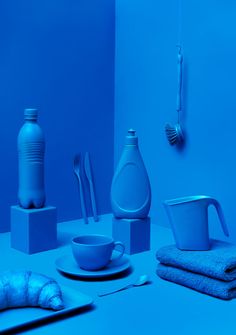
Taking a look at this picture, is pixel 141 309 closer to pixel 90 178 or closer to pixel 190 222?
pixel 190 222

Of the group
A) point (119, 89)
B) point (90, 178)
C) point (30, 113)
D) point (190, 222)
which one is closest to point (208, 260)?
point (190, 222)

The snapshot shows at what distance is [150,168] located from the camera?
149cm

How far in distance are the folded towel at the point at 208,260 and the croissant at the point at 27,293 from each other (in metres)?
0.25

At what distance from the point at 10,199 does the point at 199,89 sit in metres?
0.58

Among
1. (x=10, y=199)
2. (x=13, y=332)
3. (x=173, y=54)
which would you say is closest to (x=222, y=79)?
(x=173, y=54)

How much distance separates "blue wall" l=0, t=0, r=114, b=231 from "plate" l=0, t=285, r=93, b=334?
1.78 feet

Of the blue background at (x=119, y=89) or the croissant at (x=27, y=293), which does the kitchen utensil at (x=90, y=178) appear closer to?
the blue background at (x=119, y=89)

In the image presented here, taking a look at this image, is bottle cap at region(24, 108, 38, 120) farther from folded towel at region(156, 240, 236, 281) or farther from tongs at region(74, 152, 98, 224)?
folded towel at region(156, 240, 236, 281)

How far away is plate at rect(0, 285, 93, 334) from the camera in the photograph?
791 mm

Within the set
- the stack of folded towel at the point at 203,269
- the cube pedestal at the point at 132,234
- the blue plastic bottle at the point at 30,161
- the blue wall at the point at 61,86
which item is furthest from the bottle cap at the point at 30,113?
the stack of folded towel at the point at 203,269

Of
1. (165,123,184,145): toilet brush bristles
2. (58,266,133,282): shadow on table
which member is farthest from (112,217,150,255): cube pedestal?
(165,123,184,145): toilet brush bristles

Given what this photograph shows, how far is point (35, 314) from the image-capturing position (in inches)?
32.7

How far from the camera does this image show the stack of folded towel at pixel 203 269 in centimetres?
92

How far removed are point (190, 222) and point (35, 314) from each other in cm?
39
